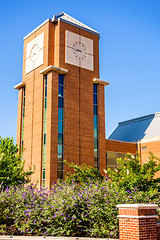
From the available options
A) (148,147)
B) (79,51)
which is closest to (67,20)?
(79,51)

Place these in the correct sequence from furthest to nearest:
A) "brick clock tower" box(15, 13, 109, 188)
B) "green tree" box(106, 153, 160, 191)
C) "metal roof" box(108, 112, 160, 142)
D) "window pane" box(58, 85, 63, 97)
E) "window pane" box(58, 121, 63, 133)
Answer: "metal roof" box(108, 112, 160, 142)
"window pane" box(58, 85, 63, 97)
"window pane" box(58, 121, 63, 133)
"brick clock tower" box(15, 13, 109, 188)
"green tree" box(106, 153, 160, 191)

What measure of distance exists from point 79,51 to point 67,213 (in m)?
28.0

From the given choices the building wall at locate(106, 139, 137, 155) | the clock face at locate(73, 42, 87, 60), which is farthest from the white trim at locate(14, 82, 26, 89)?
the building wall at locate(106, 139, 137, 155)

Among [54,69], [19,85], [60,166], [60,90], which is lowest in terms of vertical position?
[60,166]

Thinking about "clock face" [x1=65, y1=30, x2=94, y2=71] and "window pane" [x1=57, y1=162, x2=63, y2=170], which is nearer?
"window pane" [x1=57, y1=162, x2=63, y2=170]

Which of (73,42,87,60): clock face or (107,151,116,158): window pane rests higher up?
(73,42,87,60): clock face

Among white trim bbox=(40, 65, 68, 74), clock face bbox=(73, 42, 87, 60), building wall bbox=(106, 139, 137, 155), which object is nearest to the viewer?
white trim bbox=(40, 65, 68, 74)

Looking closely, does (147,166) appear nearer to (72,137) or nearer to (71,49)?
(72,137)

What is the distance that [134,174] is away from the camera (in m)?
18.3

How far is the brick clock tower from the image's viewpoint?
33750 millimetres

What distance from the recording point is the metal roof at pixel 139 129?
4369 centimetres

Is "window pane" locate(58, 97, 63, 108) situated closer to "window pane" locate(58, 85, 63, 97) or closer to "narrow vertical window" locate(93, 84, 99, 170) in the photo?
"window pane" locate(58, 85, 63, 97)

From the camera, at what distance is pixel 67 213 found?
12648mm

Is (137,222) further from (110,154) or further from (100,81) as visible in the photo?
(100,81)
